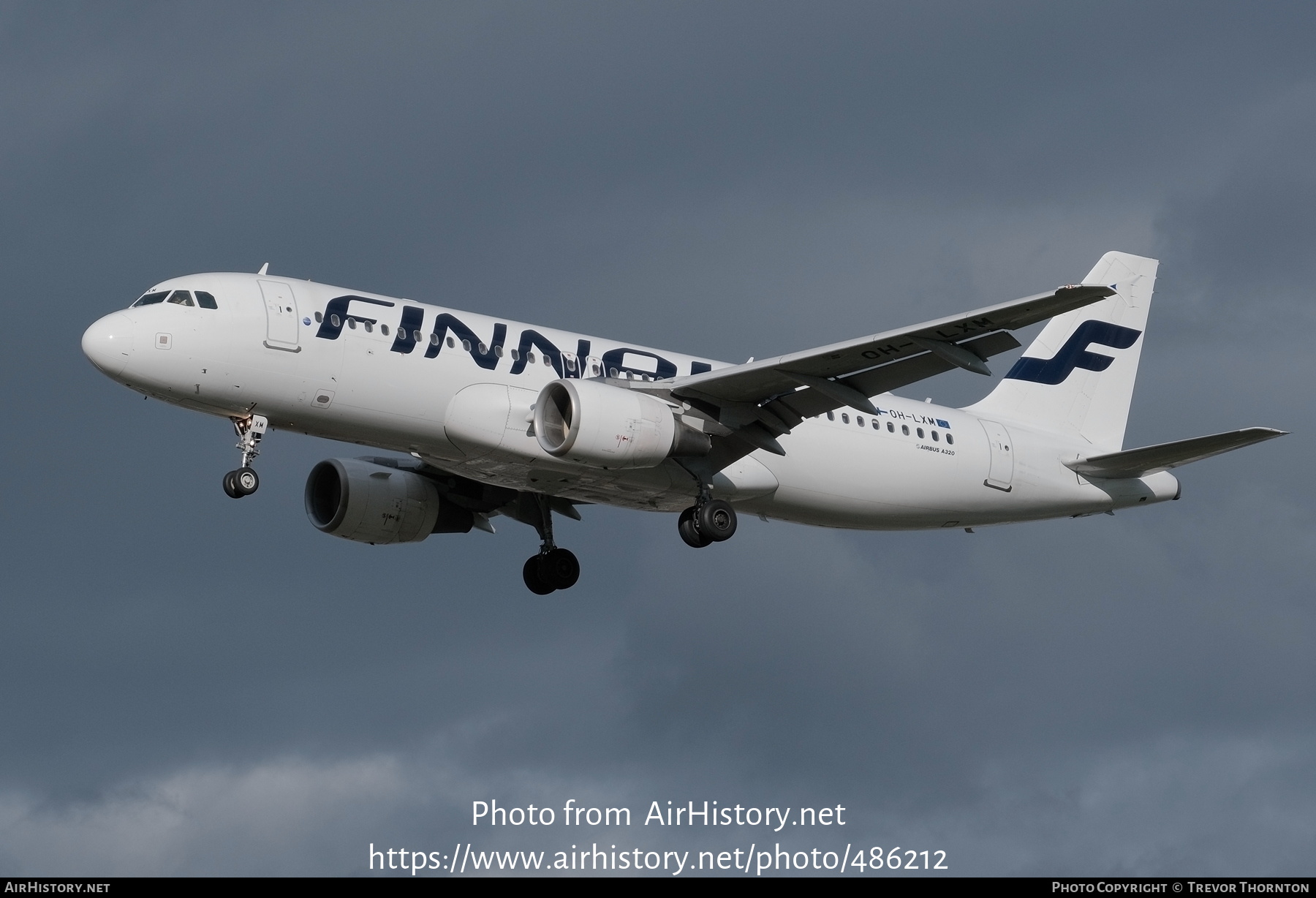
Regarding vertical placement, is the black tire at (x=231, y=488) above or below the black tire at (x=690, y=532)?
below

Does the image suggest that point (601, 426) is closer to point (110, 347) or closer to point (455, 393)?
point (455, 393)

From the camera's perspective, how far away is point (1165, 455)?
41.1 metres

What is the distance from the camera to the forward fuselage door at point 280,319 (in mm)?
34875

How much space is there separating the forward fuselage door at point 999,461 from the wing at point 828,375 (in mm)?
6564

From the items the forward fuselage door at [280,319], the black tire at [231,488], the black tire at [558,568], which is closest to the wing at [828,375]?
→ the black tire at [558,568]

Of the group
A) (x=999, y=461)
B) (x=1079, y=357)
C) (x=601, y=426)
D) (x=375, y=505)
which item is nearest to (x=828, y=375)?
(x=601, y=426)

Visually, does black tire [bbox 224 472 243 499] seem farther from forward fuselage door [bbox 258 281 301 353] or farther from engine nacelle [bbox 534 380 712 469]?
engine nacelle [bbox 534 380 712 469]

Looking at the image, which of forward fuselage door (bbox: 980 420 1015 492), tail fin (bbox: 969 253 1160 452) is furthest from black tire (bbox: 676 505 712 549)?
tail fin (bbox: 969 253 1160 452)

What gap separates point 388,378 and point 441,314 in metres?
2.00

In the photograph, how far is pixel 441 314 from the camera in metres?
36.5

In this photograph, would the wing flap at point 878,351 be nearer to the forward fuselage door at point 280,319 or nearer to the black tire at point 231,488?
the forward fuselage door at point 280,319

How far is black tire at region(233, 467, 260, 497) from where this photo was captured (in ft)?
114
